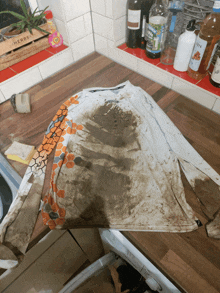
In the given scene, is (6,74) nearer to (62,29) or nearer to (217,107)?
(62,29)

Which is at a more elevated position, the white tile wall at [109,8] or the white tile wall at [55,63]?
the white tile wall at [109,8]

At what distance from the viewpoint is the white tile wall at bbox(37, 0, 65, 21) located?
3.25 ft

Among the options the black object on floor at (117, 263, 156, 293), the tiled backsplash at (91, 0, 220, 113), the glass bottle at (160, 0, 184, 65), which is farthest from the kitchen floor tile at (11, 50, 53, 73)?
the black object on floor at (117, 263, 156, 293)

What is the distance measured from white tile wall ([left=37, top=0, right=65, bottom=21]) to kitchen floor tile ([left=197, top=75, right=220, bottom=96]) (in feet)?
2.47

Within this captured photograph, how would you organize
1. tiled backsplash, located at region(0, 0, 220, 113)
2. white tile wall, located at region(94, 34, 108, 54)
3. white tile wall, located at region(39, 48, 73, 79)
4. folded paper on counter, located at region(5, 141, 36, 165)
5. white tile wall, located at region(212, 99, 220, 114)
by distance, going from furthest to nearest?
white tile wall, located at region(94, 34, 108, 54) < white tile wall, located at region(39, 48, 73, 79) < tiled backsplash, located at region(0, 0, 220, 113) < white tile wall, located at region(212, 99, 220, 114) < folded paper on counter, located at region(5, 141, 36, 165)

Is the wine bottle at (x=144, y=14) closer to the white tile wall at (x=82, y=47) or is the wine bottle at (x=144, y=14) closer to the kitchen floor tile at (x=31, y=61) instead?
the white tile wall at (x=82, y=47)

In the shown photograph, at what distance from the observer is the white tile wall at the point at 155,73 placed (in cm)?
97

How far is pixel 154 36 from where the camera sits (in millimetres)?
931

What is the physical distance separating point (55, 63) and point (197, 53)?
70 centimetres

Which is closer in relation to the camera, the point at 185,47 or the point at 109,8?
the point at 185,47

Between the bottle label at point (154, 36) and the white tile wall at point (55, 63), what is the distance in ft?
1.46

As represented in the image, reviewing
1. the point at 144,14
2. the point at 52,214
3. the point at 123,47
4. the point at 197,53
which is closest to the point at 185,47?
the point at 197,53

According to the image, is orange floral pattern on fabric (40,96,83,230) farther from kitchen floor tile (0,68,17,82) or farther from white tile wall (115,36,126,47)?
white tile wall (115,36,126,47)

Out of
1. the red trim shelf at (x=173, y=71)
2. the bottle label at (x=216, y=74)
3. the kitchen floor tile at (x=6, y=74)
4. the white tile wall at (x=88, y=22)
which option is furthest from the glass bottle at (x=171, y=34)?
the kitchen floor tile at (x=6, y=74)
